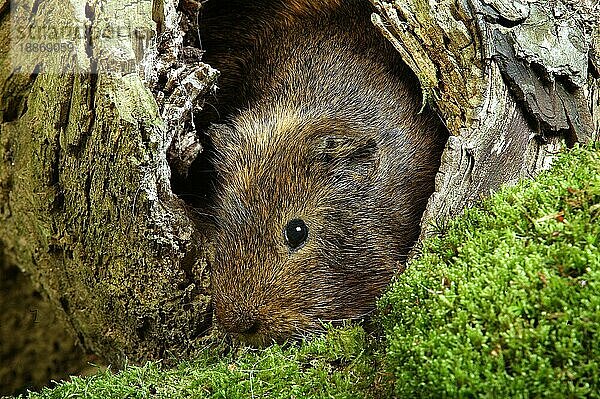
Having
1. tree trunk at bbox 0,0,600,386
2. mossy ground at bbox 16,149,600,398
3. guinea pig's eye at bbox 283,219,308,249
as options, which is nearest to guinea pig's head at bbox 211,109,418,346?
guinea pig's eye at bbox 283,219,308,249

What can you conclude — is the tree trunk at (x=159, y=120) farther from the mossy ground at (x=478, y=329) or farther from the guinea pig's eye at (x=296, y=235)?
the guinea pig's eye at (x=296, y=235)

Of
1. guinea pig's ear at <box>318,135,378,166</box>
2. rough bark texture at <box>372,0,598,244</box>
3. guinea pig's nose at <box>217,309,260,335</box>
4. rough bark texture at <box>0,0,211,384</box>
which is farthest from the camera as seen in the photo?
guinea pig's ear at <box>318,135,378,166</box>

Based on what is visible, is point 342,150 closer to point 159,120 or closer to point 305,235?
point 305,235

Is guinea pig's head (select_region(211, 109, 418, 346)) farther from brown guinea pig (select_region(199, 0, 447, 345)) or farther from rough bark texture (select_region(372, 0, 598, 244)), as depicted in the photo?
rough bark texture (select_region(372, 0, 598, 244))

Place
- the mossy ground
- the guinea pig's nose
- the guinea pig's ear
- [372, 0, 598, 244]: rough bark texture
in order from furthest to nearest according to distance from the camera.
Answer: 1. the guinea pig's ear
2. the guinea pig's nose
3. [372, 0, 598, 244]: rough bark texture
4. the mossy ground

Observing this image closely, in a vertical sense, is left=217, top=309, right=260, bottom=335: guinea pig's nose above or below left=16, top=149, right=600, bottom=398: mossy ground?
below

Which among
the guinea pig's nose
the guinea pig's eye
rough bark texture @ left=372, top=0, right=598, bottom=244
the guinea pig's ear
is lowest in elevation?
the guinea pig's nose

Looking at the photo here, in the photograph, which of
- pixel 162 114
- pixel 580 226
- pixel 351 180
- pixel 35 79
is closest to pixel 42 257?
pixel 35 79

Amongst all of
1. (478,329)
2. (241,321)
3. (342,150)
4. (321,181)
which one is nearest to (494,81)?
(342,150)
